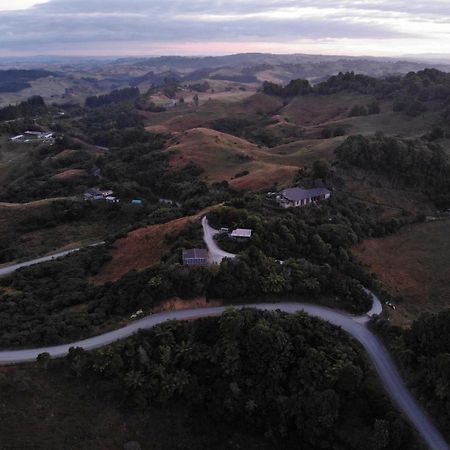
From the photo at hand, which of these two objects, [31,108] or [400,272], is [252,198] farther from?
[31,108]

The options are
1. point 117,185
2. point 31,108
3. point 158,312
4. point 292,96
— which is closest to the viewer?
point 158,312

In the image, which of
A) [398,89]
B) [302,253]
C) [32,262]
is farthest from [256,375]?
[398,89]

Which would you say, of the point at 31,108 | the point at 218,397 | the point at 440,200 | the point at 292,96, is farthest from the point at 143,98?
the point at 218,397

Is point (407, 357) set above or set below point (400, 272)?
above

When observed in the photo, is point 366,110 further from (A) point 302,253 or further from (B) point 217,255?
(B) point 217,255

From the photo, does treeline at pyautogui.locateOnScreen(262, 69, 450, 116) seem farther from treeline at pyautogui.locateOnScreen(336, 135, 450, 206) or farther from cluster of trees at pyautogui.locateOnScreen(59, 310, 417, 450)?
cluster of trees at pyautogui.locateOnScreen(59, 310, 417, 450)

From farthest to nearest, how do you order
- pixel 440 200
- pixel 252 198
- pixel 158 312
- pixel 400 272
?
pixel 440 200
pixel 252 198
pixel 400 272
pixel 158 312

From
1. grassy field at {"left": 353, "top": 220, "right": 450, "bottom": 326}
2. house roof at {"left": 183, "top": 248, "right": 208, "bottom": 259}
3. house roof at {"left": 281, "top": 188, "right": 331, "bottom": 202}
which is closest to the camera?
house roof at {"left": 183, "top": 248, "right": 208, "bottom": 259}

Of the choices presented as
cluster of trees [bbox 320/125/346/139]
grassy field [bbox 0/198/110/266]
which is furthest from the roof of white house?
cluster of trees [bbox 320/125/346/139]
